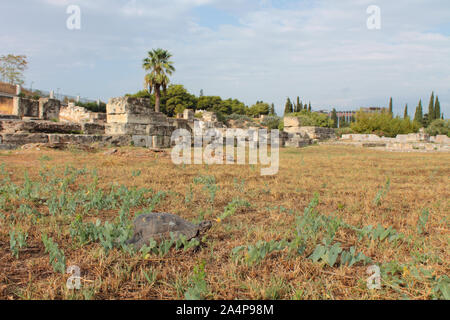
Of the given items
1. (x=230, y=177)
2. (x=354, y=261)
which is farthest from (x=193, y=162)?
(x=354, y=261)

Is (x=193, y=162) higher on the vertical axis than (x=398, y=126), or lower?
lower

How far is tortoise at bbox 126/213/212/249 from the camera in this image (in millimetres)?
2648

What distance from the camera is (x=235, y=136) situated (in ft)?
58.5

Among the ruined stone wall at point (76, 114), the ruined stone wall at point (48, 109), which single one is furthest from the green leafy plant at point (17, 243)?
the ruined stone wall at point (76, 114)

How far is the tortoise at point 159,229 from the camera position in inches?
104

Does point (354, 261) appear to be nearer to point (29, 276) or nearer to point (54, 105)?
point (29, 276)

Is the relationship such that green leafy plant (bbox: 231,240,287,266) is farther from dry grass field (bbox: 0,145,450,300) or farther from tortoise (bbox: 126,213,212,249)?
tortoise (bbox: 126,213,212,249)

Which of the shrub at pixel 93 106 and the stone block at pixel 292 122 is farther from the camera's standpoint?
the shrub at pixel 93 106

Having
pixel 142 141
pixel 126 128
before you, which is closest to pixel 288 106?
pixel 142 141

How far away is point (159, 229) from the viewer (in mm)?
2713

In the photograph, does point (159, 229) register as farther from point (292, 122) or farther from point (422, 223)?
point (292, 122)

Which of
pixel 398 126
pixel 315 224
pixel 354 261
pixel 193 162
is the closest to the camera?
pixel 354 261

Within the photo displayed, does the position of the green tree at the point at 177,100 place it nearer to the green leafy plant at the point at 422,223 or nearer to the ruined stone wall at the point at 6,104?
the ruined stone wall at the point at 6,104

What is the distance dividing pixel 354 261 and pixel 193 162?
6845 mm
